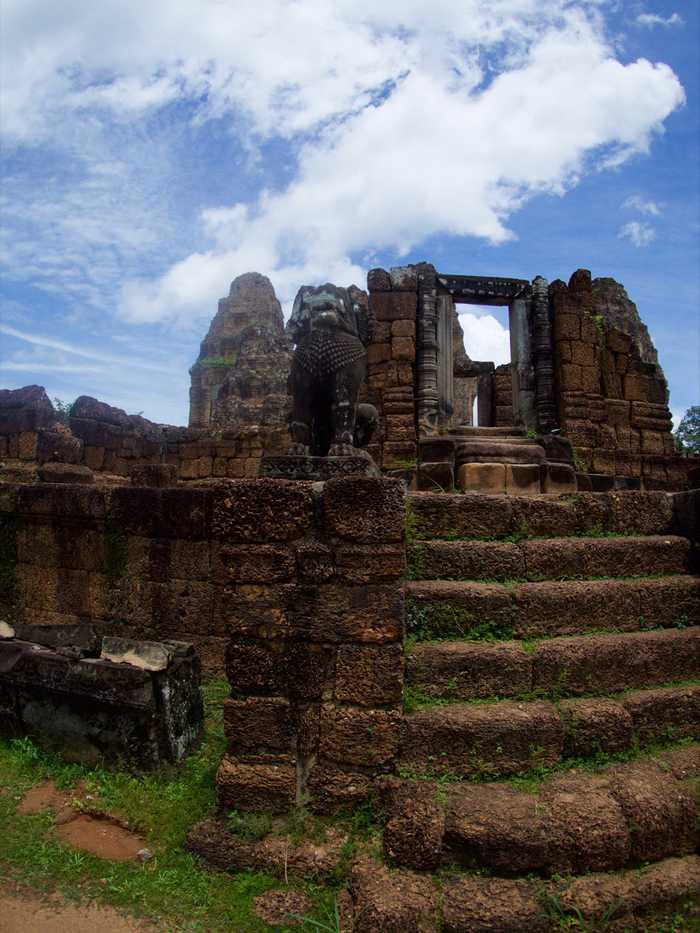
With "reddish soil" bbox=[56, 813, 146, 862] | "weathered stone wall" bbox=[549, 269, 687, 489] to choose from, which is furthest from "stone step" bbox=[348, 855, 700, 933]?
"weathered stone wall" bbox=[549, 269, 687, 489]

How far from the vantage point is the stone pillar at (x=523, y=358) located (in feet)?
37.2

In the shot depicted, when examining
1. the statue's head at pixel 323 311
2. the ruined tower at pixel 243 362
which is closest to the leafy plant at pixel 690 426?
the ruined tower at pixel 243 362

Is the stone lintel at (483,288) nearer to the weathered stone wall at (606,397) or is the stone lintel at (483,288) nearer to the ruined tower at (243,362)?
the weathered stone wall at (606,397)

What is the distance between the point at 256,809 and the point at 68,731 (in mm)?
1447

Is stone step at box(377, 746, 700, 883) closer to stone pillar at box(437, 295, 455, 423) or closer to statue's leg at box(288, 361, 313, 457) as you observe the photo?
statue's leg at box(288, 361, 313, 457)

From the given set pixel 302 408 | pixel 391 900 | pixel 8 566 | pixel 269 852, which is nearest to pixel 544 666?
pixel 391 900

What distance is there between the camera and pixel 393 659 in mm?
3396

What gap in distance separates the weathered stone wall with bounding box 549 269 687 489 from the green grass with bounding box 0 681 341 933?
8797 millimetres

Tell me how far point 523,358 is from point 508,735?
892 centimetres

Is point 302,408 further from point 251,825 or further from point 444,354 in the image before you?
point 444,354

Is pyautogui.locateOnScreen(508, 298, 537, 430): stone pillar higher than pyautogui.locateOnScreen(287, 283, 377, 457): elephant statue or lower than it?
higher

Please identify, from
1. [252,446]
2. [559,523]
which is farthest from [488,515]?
[252,446]

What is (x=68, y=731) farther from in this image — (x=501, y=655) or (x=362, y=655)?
(x=501, y=655)

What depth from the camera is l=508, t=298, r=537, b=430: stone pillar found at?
37.2 feet
